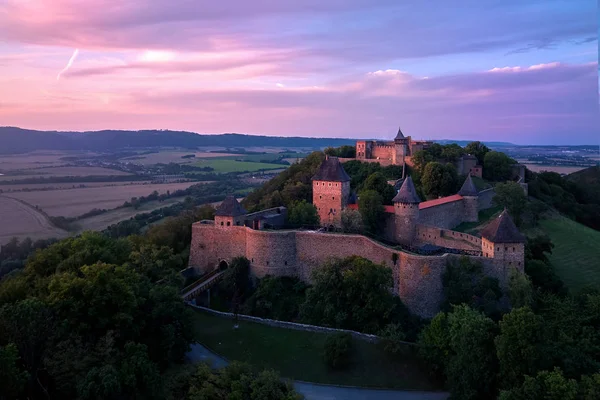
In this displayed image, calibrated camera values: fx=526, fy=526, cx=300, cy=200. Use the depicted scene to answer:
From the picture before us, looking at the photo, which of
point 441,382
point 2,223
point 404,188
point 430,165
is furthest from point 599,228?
point 2,223

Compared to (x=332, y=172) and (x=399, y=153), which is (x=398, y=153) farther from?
(x=332, y=172)

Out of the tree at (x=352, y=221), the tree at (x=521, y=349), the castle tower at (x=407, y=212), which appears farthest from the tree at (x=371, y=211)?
the tree at (x=521, y=349)

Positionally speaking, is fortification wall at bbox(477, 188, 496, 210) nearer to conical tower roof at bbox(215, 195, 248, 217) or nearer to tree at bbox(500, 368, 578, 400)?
conical tower roof at bbox(215, 195, 248, 217)

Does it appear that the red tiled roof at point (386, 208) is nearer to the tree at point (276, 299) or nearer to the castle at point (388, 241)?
the castle at point (388, 241)

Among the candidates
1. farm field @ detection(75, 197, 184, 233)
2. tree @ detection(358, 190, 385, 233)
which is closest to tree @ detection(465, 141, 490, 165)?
tree @ detection(358, 190, 385, 233)

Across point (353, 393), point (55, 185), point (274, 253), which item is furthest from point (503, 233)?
point (55, 185)
